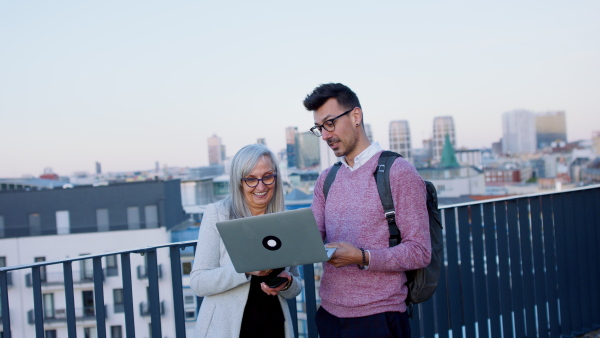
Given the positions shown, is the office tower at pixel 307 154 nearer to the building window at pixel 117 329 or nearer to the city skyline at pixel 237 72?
the city skyline at pixel 237 72

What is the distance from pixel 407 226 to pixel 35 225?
69.1 feet

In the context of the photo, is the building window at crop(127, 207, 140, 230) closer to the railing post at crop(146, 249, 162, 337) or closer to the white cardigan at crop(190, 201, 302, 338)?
the railing post at crop(146, 249, 162, 337)

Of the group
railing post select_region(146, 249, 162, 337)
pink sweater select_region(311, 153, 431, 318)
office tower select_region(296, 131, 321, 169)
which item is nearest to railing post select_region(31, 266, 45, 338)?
railing post select_region(146, 249, 162, 337)

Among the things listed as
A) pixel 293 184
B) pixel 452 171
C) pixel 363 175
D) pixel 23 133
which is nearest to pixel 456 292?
pixel 363 175

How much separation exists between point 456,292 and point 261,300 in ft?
4.70

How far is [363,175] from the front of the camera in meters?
1.52

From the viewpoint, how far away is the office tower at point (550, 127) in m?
30.2

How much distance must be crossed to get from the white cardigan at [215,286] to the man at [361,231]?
0.20 meters

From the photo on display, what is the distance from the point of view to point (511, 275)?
2848 millimetres

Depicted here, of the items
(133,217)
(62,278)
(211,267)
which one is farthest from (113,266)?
(133,217)

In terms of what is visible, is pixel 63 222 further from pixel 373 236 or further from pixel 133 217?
pixel 373 236

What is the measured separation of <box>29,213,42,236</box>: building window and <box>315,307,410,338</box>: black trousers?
20.0 metres

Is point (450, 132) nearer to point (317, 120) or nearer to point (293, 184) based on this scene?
point (293, 184)

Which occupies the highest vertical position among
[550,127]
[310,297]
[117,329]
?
[550,127]
